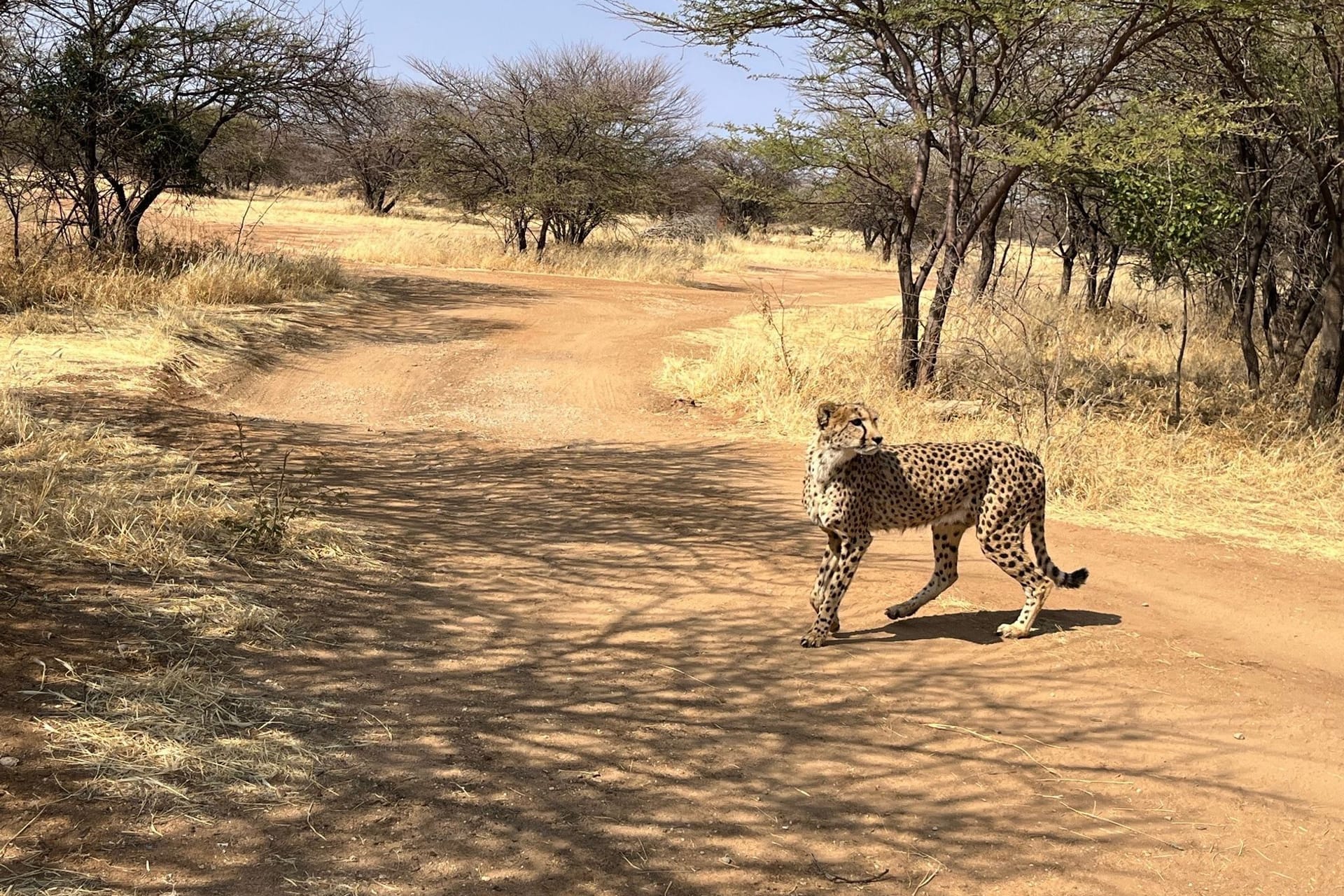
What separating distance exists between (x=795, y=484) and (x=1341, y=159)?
671 cm

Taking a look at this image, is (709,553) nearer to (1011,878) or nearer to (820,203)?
(1011,878)

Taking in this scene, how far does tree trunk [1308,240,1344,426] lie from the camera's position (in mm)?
11148

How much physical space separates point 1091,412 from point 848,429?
5.82 meters

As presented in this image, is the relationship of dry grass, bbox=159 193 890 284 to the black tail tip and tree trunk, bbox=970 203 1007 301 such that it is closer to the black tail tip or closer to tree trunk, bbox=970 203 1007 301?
tree trunk, bbox=970 203 1007 301

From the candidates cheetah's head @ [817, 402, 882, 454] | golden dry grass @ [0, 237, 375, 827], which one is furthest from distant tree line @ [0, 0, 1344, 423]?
cheetah's head @ [817, 402, 882, 454]

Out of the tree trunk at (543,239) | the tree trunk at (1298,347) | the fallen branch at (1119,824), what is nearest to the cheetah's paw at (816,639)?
the fallen branch at (1119,824)

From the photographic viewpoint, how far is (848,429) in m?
5.07

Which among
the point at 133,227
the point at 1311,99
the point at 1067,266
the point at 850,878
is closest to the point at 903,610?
the point at 850,878

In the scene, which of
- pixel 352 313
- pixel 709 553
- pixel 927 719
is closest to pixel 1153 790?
pixel 927 719

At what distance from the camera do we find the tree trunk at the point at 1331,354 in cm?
1115

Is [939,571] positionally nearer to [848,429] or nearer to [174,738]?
[848,429]

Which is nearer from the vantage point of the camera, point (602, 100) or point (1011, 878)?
point (1011, 878)

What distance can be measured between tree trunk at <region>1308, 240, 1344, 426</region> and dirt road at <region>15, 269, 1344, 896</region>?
4549 mm

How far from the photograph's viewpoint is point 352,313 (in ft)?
50.6
